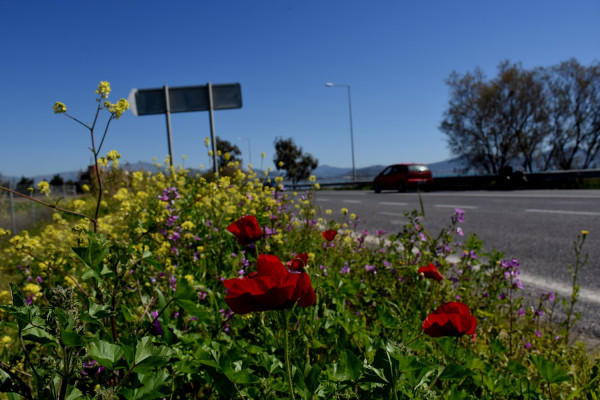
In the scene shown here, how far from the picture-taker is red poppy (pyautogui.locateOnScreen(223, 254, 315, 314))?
0.75 meters

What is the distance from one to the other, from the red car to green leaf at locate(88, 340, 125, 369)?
64.0 feet

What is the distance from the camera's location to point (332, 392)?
1.03 m

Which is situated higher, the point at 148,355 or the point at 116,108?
the point at 116,108

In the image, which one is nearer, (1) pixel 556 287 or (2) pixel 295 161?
(1) pixel 556 287

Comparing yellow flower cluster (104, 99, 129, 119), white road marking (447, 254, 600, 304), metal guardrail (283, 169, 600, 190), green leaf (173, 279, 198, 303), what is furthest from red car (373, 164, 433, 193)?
green leaf (173, 279, 198, 303)

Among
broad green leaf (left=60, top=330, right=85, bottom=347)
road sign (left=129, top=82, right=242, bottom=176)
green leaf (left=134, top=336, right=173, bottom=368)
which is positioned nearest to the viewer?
broad green leaf (left=60, top=330, right=85, bottom=347)

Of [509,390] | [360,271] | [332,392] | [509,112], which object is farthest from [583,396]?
[509,112]

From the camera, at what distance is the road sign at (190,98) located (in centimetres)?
701

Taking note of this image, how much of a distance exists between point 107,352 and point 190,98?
22.2 ft

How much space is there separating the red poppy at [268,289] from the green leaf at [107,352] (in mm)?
272

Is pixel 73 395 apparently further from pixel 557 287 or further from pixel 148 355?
pixel 557 287

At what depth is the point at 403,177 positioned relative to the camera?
66.8 ft

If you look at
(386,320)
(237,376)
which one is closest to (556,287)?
(386,320)

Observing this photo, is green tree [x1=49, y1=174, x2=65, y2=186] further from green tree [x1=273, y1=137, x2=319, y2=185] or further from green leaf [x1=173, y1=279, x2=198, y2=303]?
green leaf [x1=173, y1=279, x2=198, y2=303]
